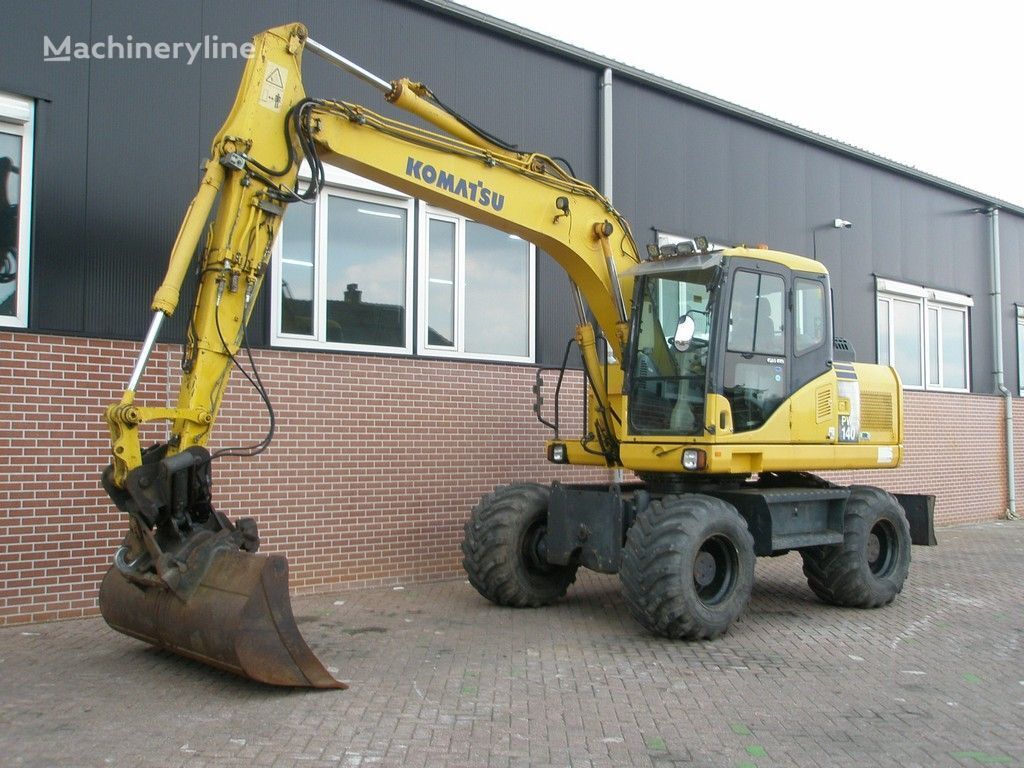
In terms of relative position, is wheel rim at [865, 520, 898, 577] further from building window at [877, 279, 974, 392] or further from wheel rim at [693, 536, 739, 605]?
building window at [877, 279, 974, 392]

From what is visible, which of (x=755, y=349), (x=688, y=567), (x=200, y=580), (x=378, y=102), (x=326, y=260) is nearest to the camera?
(x=200, y=580)

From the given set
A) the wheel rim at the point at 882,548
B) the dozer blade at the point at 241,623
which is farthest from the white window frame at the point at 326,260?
the wheel rim at the point at 882,548

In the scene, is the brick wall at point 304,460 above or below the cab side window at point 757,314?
below

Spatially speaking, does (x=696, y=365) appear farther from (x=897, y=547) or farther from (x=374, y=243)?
(x=374, y=243)

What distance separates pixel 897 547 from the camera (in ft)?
31.1

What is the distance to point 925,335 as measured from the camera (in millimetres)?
17047

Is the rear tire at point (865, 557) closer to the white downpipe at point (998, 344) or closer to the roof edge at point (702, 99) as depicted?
the roof edge at point (702, 99)

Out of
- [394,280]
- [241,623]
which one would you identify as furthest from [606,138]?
[241,623]

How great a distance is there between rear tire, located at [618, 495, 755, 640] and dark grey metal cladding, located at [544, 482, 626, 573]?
347mm

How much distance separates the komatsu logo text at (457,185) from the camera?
7414 millimetres

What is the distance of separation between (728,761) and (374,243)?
21.9 ft

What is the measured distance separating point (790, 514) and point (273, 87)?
216 inches

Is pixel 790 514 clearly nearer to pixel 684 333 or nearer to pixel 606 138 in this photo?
pixel 684 333

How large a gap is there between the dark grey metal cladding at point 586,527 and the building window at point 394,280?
282cm
